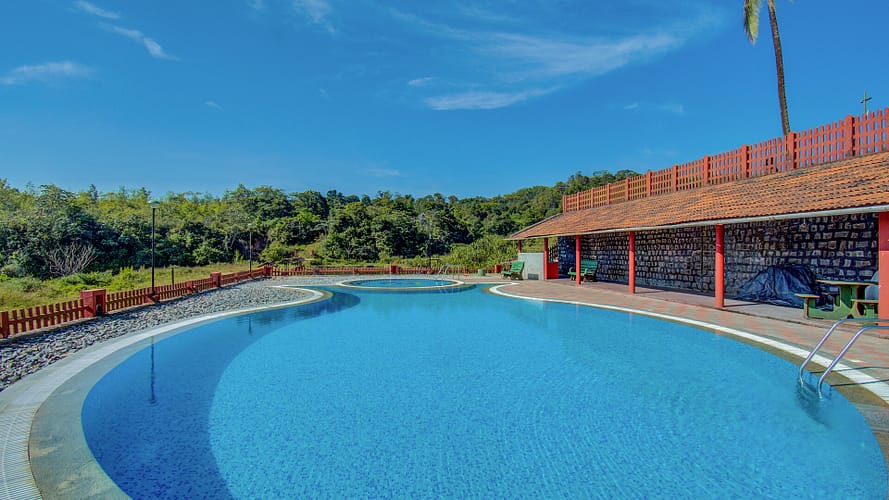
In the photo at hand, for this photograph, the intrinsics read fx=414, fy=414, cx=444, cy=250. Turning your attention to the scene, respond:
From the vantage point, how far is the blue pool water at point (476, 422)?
3.14m

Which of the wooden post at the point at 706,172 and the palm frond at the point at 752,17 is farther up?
the palm frond at the point at 752,17

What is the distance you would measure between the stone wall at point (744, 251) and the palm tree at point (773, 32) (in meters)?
6.69

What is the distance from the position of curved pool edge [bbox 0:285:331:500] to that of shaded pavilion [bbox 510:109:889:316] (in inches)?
383

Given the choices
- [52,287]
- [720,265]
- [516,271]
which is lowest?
[52,287]

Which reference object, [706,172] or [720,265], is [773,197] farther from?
[706,172]

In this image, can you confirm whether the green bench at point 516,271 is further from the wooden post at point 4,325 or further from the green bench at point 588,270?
the wooden post at point 4,325

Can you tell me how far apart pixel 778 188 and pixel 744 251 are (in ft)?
8.54

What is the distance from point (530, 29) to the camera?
17.4 meters

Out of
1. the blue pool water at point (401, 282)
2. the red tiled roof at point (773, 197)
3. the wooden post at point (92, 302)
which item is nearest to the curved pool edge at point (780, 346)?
the red tiled roof at point (773, 197)

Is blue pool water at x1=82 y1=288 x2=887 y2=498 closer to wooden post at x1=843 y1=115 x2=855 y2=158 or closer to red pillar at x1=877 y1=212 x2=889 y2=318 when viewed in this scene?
red pillar at x1=877 y1=212 x2=889 y2=318

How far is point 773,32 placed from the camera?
15.3 m

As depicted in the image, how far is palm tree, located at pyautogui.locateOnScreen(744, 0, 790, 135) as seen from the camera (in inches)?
598

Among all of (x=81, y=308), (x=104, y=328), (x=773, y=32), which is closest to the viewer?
(x=104, y=328)

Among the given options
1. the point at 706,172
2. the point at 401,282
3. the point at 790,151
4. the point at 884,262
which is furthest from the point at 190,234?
the point at 884,262
